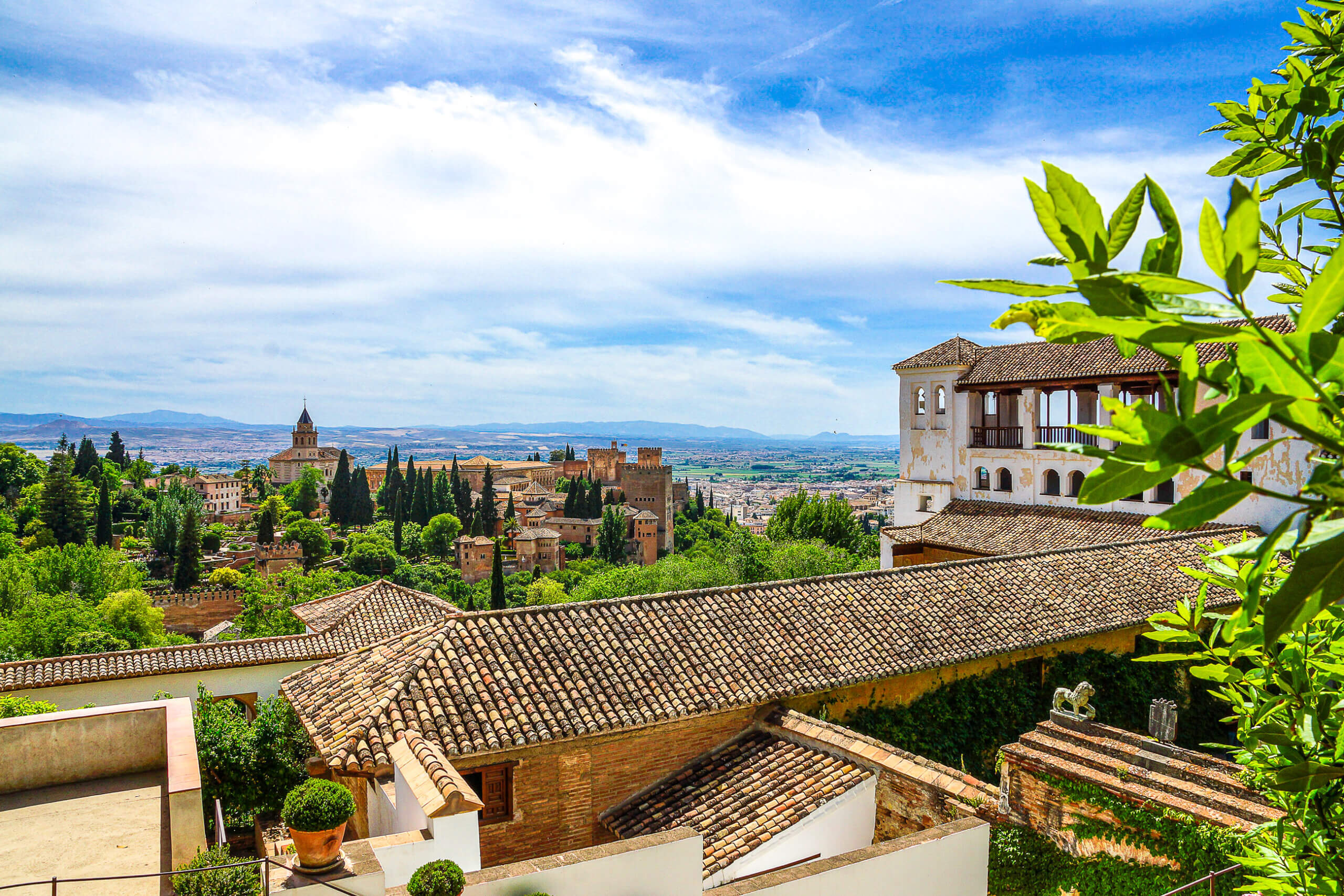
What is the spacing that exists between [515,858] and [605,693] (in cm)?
179

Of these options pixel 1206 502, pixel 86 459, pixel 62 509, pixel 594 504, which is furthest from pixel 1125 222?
pixel 86 459

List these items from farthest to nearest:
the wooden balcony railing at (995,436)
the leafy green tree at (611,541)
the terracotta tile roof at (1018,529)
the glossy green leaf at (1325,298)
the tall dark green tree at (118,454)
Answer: the tall dark green tree at (118,454)
the leafy green tree at (611,541)
the wooden balcony railing at (995,436)
the terracotta tile roof at (1018,529)
the glossy green leaf at (1325,298)

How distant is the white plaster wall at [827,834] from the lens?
7711 millimetres

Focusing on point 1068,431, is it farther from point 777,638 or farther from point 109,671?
point 109,671

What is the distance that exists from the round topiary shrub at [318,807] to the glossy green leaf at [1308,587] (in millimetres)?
4662

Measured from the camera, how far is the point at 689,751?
9344mm

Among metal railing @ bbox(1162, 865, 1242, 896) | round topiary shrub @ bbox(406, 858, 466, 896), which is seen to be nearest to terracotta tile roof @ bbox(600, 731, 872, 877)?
metal railing @ bbox(1162, 865, 1242, 896)

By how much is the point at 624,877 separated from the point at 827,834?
3.45 meters

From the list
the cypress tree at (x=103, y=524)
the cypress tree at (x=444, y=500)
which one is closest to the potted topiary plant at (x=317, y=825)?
the cypress tree at (x=103, y=524)

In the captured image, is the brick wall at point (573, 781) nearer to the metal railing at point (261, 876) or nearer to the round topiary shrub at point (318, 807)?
the round topiary shrub at point (318, 807)

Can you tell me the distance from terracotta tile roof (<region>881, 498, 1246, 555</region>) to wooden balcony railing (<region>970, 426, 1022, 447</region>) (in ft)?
5.41

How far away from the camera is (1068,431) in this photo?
2350 cm

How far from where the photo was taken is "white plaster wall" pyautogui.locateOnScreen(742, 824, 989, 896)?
5.88 m

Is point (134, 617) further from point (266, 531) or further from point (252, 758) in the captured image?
point (266, 531)
